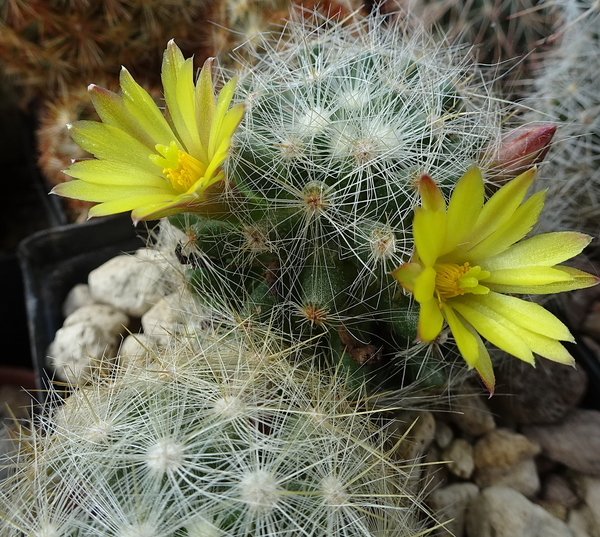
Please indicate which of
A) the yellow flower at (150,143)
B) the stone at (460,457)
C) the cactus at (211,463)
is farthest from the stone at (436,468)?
the yellow flower at (150,143)

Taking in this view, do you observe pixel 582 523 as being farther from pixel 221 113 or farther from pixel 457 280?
pixel 221 113

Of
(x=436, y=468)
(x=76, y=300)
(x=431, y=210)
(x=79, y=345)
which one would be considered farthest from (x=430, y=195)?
(x=76, y=300)

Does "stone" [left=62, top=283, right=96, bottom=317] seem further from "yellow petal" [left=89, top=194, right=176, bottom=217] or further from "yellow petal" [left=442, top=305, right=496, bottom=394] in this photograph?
"yellow petal" [left=442, top=305, right=496, bottom=394]

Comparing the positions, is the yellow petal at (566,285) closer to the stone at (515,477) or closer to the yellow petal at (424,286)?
the yellow petal at (424,286)

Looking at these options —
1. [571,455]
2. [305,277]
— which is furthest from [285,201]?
[571,455]

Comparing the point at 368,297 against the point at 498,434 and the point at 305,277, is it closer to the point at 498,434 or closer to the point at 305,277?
the point at 305,277
